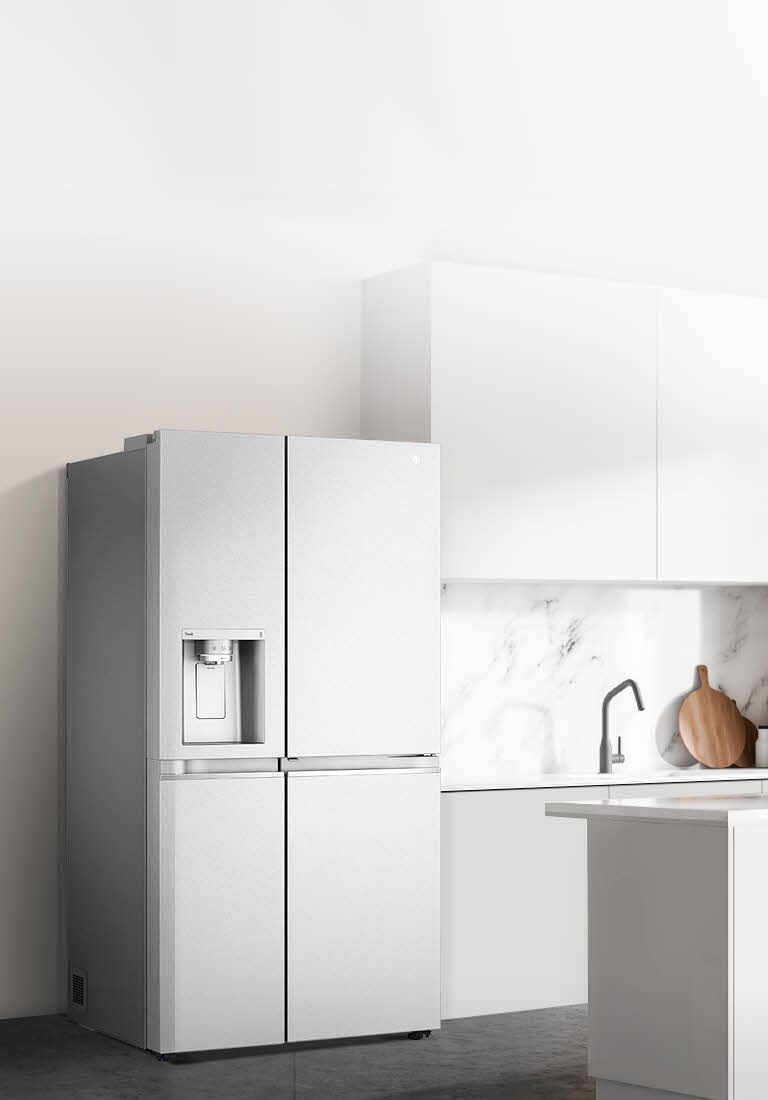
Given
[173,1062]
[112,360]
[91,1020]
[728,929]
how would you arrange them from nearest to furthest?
[728,929], [173,1062], [91,1020], [112,360]

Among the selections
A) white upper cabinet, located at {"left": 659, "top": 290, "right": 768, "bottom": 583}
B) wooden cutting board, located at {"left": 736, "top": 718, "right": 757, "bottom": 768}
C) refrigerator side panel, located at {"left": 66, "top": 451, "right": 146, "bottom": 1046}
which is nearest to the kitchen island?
refrigerator side panel, located at {"left": 66, "top": 451, "right": 146, "bottom": 1046}

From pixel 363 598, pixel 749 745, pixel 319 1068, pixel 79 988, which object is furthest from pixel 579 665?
pixel 79 988

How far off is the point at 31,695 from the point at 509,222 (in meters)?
2.30

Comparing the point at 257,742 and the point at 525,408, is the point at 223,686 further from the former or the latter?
the point at 525,408

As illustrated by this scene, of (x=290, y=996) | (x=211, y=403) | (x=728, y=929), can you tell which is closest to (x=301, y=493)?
(x=211, y=403)

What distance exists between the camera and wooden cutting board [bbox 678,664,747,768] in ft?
19.7

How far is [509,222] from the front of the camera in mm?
5910

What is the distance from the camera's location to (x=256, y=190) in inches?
218

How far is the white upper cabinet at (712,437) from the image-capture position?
564cm

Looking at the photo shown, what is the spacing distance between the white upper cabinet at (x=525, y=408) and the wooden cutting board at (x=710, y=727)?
2.22 ft

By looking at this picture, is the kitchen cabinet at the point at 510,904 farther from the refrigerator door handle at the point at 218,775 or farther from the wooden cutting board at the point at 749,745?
the wooden cutting board at the point at 749,745

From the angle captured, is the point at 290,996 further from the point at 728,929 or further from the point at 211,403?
the point at 211,403

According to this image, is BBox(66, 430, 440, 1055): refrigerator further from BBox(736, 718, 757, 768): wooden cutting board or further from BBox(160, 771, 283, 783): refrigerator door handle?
BBox(736, 718, 757, 768): wooden cutting board

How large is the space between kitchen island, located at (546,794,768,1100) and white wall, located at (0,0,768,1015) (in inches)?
73.1
